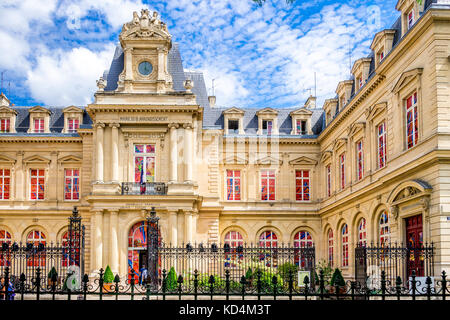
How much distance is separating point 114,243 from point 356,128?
47.9 feet

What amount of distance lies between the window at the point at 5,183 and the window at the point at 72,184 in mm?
3654

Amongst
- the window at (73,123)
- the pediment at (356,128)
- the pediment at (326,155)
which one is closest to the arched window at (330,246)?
the pediment at (326,155)

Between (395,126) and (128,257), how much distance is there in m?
17.1

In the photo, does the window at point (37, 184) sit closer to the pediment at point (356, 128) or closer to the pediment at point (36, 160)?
the pediment at point (36, 160)

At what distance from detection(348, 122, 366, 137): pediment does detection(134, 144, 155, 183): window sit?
1159cm

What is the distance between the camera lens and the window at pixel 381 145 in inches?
1000

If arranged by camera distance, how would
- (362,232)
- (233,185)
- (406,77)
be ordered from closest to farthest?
(406,77) < (362,232) < (233,185)

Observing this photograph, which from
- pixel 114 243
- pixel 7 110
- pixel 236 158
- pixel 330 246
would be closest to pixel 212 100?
pixel 236 158

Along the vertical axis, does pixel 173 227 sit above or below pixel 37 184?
below

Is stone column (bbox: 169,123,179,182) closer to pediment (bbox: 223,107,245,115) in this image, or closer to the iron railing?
the iron railing

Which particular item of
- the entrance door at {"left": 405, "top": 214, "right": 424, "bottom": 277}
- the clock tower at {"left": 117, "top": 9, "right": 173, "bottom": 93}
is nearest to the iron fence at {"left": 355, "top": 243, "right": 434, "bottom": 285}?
the entrance door at {"left": 405, "top": 214, "right": 424, "bottom": 277}

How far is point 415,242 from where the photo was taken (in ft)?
69.8

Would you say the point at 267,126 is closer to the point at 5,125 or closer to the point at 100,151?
the point at 100,151

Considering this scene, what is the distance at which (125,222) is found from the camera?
33.0m
